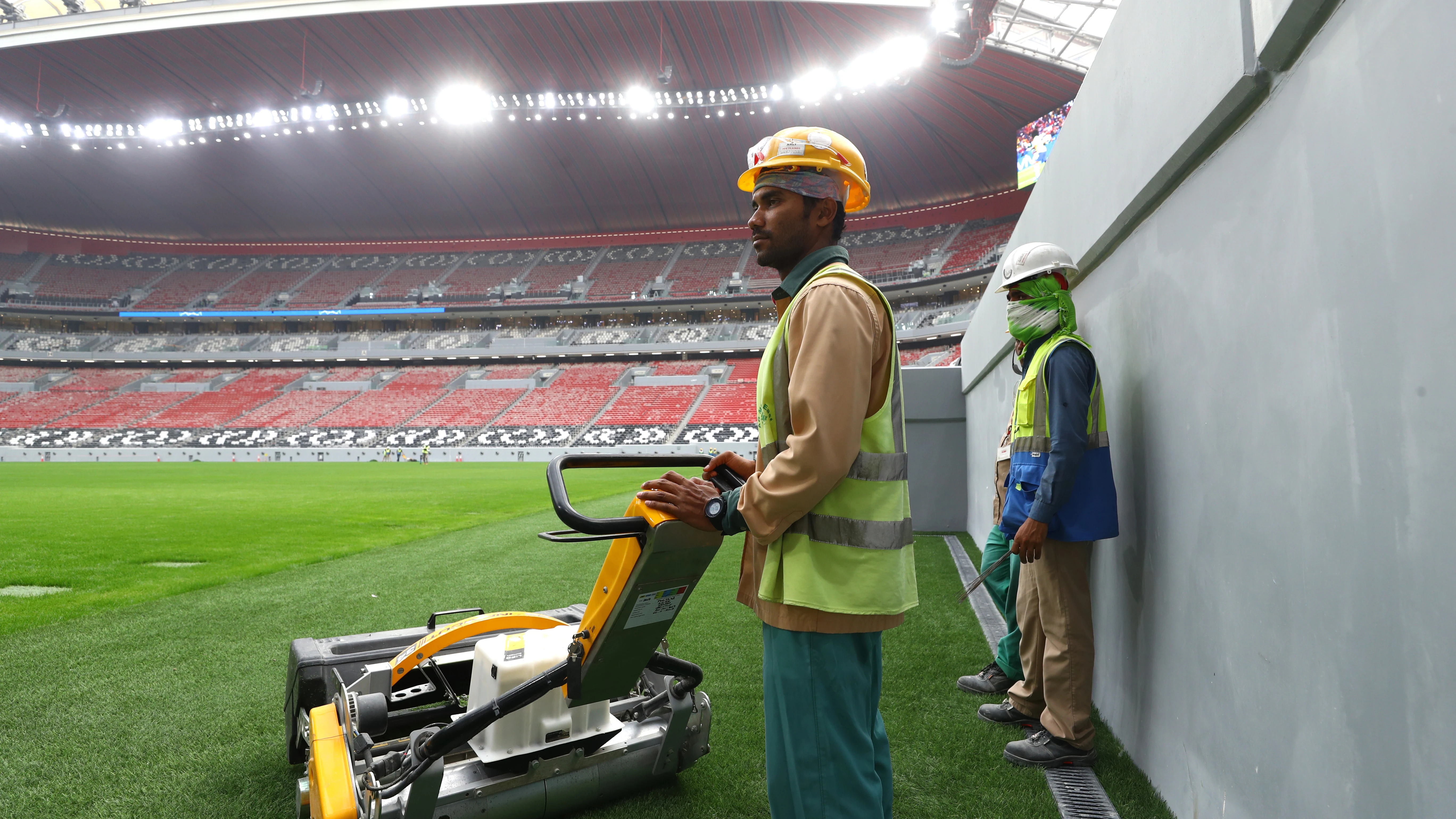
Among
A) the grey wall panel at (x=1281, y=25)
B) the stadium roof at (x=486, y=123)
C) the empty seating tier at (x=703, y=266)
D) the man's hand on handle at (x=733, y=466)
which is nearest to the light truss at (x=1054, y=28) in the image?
the stadium roof at (x=486, y=123)

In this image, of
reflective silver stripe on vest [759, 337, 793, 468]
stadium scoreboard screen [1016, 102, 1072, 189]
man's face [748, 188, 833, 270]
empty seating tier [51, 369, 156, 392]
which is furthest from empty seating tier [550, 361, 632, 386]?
reflective silver stripe on vest [759, 337, 793, 468]

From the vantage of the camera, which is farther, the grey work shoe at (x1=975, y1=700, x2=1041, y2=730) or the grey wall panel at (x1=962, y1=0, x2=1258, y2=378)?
the grey work shoe at (x1=975, y1=700, x2=1041, y2=730)

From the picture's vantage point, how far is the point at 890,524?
5.37 feet

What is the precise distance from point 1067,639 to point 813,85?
3509 centimetres

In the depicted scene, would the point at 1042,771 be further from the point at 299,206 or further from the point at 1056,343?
the point at 299,206

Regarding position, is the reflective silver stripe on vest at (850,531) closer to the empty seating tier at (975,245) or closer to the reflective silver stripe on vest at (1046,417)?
the reflective silver stripe on vest at (1046,417)

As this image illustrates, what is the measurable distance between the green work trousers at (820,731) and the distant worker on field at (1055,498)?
1.14 meters

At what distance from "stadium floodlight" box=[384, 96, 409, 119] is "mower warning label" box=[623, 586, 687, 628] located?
1651 inches

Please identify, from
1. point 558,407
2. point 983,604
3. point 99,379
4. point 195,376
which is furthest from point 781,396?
point 99,379

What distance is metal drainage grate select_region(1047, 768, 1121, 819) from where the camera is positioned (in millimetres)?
2246

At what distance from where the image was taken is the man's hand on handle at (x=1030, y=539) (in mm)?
2445

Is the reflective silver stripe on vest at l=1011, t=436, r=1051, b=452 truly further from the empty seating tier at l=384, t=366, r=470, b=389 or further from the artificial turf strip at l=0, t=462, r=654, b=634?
the empty seating tier at l=384, t=366, r=470, b=389

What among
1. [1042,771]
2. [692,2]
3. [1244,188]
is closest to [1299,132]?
[1244,188]

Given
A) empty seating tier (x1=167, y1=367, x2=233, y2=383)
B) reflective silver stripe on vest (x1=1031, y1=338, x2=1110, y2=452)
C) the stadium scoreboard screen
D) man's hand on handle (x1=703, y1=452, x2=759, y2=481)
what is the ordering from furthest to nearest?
empty seating tier (x1=167, y1=367, x2=233, y2=383) < the stadium scoreboard screen < reflective silver stripe on vest (x1=1031, y1=338, x2=1110, y2=452) < man's hand on handle (x1=703, y1=452, x2=759, y2=481)
